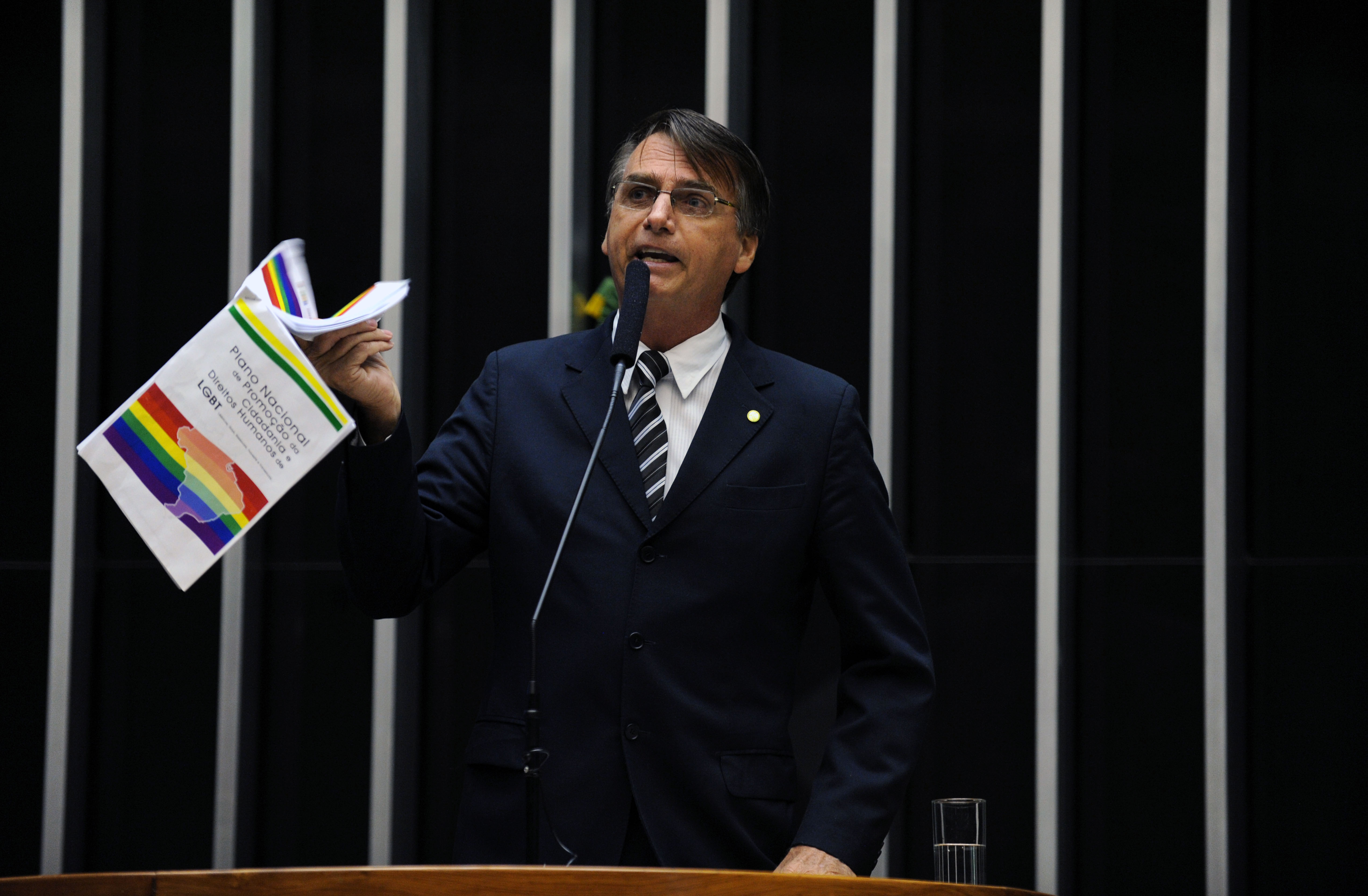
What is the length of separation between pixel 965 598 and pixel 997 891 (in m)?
2.06

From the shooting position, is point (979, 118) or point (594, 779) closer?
point (594, 779)

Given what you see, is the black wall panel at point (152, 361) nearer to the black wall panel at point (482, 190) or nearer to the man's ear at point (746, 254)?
the black wall panel at point (482, 190)

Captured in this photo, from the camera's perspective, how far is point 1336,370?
3.01 meters

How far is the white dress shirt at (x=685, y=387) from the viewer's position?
1.72 m

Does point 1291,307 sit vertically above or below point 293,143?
below

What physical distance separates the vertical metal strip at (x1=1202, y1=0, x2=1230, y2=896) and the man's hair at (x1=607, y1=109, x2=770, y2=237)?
159 centimetres

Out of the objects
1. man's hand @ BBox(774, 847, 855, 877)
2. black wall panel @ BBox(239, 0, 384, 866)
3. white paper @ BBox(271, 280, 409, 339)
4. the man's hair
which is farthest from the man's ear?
black wall panel @ BBox(239, 0, 384, 866)

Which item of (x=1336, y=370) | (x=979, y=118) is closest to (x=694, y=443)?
(x=979, y=118)

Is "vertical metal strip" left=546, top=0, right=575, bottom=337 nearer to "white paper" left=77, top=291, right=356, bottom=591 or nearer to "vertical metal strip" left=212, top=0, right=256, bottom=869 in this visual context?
"vertical metal strip" left=212, top=0, right=256, bottom=869

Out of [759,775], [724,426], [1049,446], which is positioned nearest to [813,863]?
[759,775]

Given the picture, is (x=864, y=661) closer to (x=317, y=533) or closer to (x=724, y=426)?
(x=724, y=426)

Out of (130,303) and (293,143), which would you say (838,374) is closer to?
(293,143)

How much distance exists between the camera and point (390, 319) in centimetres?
308

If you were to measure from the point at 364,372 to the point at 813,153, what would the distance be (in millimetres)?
1969
